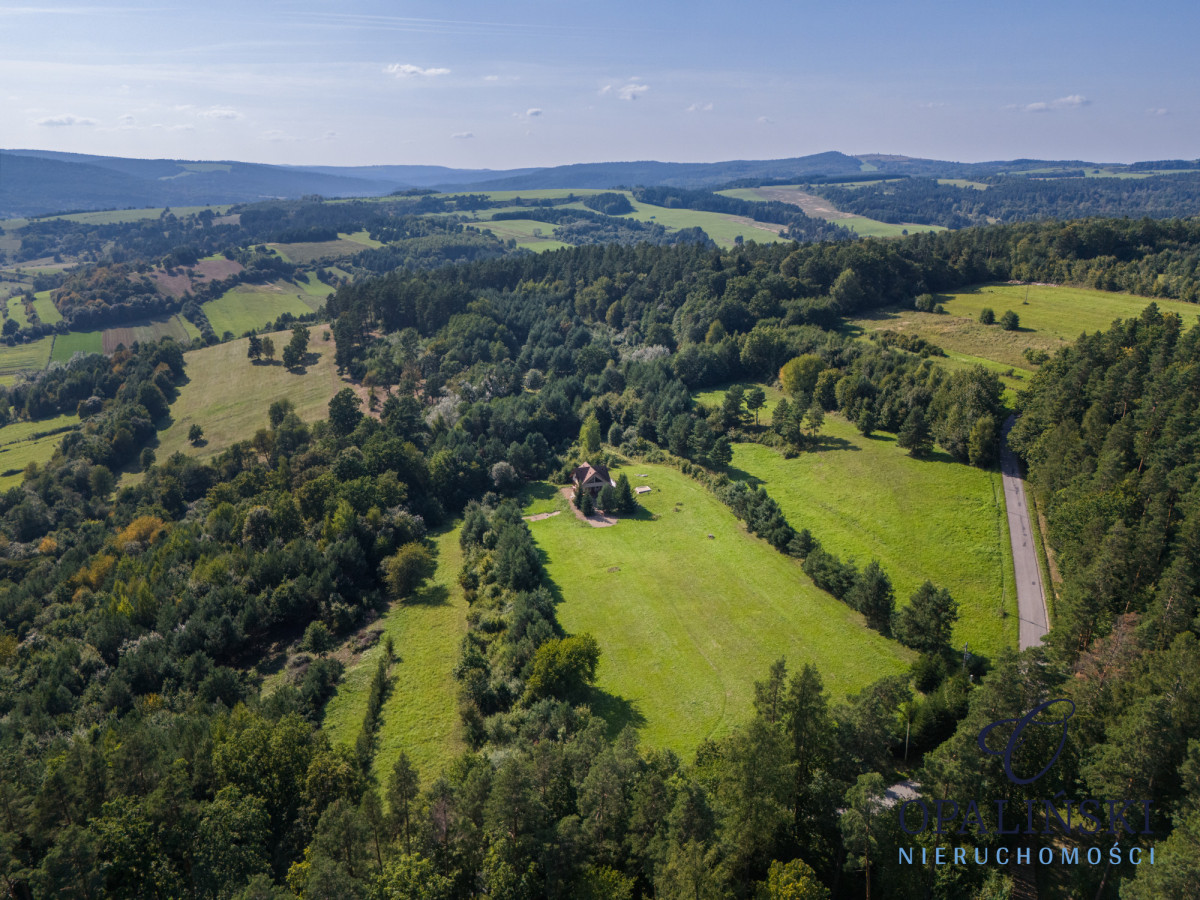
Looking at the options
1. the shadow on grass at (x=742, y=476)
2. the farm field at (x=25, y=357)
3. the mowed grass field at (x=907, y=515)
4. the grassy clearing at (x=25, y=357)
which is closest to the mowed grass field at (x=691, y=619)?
the shadow on grass at (x=742, y=476)

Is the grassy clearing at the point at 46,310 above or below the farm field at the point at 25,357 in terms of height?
above

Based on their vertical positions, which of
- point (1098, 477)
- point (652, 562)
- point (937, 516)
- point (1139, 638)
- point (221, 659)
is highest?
point (1098, 477)

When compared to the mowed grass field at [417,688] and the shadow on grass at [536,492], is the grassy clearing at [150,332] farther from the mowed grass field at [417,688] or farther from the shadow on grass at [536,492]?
the mowed grass field at [417,688]

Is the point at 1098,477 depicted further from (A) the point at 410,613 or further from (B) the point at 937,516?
(A) the point at 410,613

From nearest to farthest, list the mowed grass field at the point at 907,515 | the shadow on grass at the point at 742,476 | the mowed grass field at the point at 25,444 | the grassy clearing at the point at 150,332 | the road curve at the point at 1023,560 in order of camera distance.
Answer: the road curve at the point at 1023,560 < the mowed grass field at the point at 907,515 < the shadow on grass at the point at 742,476 < the mowed grass field at the point at 25,444 < the grassy clearing at the point at 150,332

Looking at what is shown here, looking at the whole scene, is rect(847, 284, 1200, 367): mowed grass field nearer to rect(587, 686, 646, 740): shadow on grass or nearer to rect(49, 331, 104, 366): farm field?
rect(587, 686, 646, 740): shadow on grass

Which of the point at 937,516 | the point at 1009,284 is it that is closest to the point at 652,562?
the point at 937,516

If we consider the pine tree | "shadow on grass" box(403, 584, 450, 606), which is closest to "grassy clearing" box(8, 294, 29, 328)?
"shadow on grass" box(403, 584, 450, 606)
